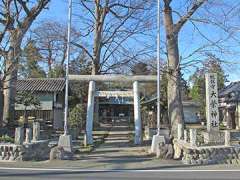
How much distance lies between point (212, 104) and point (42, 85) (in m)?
23.4

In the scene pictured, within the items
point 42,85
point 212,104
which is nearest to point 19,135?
point 212,104

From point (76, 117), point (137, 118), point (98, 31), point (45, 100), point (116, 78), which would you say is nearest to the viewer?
point (137, 118)

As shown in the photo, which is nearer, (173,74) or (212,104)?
(212,104)

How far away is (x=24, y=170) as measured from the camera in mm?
14367

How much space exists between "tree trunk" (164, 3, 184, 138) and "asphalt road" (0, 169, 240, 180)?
11.2 meters

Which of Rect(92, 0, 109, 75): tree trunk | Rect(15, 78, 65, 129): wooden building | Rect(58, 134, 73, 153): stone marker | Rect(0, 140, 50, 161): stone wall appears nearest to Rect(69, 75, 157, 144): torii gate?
Rect(58, 134, 73, 153): stone marker

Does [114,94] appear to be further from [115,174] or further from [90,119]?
[115,174]

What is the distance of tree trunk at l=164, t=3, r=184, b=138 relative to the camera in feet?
82.9

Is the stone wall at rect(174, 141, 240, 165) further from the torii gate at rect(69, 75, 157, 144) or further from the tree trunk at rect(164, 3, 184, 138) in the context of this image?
the torii gate at rect(69, 75, 157, 144)

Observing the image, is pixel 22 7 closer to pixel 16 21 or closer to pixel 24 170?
pixel 16 21

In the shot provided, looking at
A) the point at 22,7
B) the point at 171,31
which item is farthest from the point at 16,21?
the point at 171,31

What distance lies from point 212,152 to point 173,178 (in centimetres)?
507

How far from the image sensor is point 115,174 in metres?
13.6

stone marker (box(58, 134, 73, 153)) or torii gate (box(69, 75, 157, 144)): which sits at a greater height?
torii gate (box(69, 75, 157, 144))
